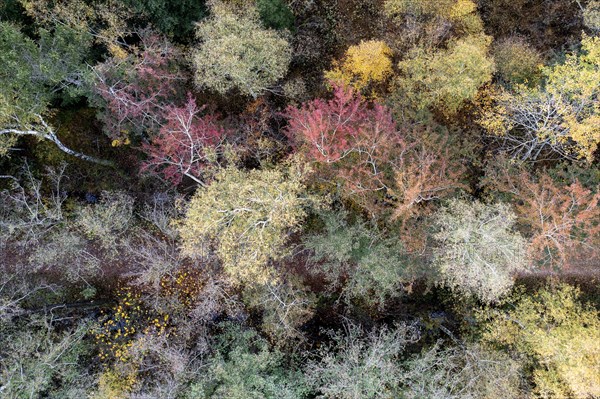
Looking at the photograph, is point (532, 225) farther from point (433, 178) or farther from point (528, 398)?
point (528, 398)

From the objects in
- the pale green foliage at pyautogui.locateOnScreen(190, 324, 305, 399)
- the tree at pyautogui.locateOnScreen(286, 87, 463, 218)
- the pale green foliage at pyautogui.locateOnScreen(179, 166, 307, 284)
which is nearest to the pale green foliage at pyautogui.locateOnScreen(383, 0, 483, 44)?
the tree at pyautogui.locateOnScreen(286, 87, 463, 218)

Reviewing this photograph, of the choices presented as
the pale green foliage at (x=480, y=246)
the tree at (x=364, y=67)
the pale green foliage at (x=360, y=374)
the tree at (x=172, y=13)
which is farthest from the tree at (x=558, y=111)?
the tree at (x=172, y=13)

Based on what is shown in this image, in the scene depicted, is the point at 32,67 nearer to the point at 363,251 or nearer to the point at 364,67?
the point at 364,67

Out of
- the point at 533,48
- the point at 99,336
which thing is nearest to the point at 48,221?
the point at 99,336

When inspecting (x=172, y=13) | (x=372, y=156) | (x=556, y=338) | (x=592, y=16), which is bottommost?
(x=556, y=338)

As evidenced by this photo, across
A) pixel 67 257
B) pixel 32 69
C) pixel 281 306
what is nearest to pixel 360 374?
pixel 281 306
